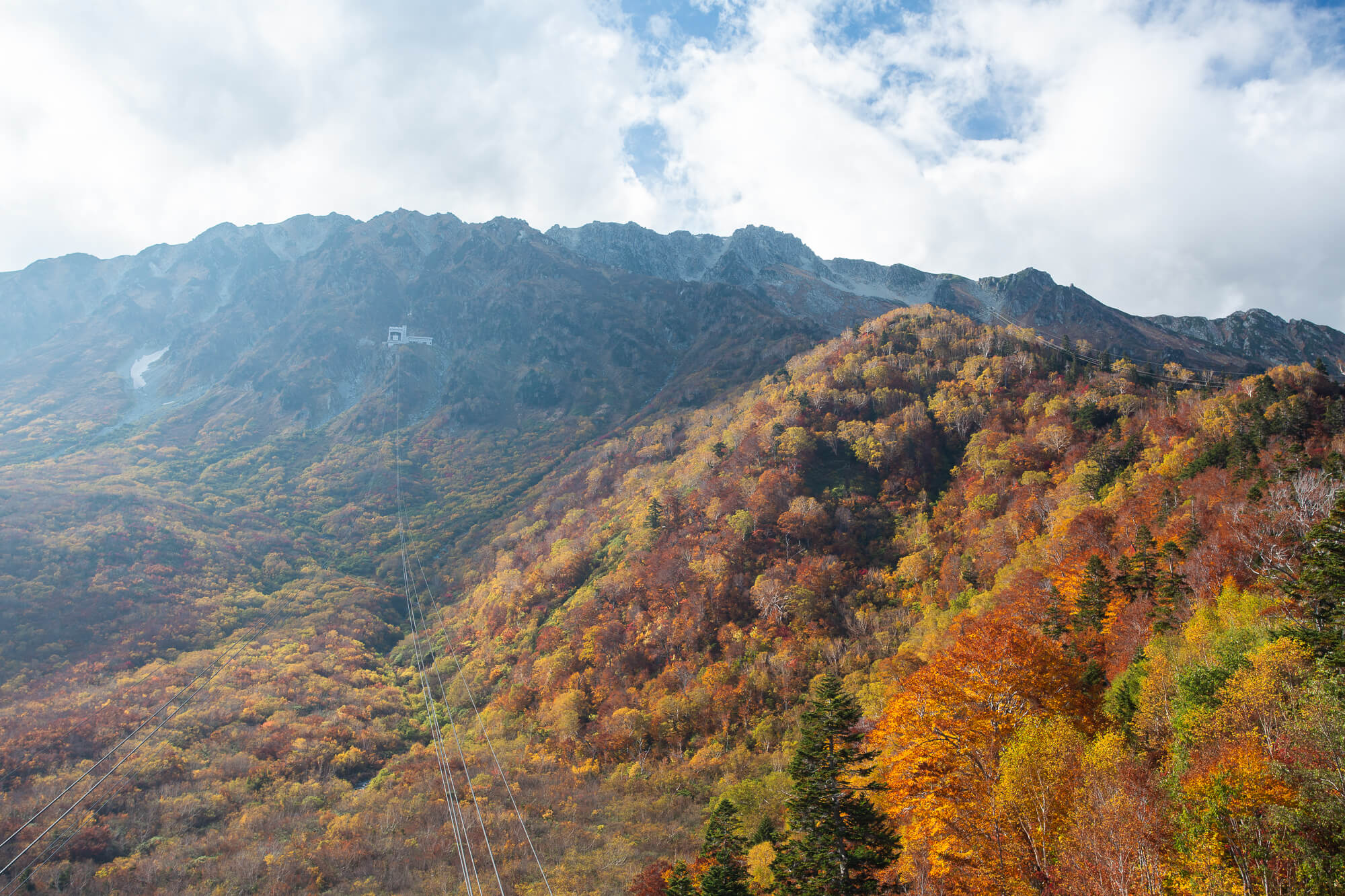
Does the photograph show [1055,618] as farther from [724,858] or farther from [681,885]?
[681,885]

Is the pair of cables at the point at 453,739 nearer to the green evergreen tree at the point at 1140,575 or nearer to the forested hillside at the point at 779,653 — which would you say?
the forested hillside at the point at 779,653

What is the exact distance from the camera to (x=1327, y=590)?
33.2m

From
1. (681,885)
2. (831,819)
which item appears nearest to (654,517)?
(681,885)

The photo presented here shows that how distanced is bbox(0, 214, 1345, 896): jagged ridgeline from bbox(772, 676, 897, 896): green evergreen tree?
263 millimetres

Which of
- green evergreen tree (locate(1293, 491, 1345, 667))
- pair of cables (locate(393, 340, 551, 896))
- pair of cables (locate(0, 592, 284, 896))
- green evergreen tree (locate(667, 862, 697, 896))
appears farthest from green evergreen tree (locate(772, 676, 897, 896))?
pair of cables (locate(0, 592, 284, 896))

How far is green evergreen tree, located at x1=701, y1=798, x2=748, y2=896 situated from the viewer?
113 feet

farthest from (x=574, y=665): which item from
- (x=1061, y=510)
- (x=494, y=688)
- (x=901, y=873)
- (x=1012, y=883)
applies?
(x=1061, y=510)

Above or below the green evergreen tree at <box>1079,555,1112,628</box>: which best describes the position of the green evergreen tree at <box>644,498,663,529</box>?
above

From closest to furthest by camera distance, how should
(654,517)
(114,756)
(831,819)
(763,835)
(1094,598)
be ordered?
1. (831,819)
2. (763,835)
3. (1094,598)
4. (114,756)
5. (654,517)

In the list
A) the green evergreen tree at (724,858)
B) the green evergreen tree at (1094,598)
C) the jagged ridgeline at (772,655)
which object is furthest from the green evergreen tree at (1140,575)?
the green evergreen tree at (724,858)

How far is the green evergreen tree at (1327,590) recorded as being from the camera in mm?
30578

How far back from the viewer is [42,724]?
68000 mm

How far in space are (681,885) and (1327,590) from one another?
4258 centimetres

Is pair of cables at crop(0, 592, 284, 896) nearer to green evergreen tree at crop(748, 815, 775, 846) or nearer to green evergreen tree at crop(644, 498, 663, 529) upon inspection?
green evergreen tree at crop(748, 815, 775, 846)
